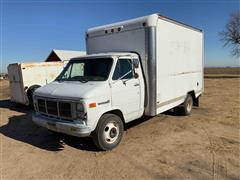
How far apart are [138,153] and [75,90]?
208 cm

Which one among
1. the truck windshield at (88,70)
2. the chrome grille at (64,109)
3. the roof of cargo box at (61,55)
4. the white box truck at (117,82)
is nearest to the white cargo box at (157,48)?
the white box truck at (117,82)

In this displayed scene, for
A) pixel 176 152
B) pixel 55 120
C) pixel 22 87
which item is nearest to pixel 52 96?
pixel 55 120

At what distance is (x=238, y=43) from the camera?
103 ft

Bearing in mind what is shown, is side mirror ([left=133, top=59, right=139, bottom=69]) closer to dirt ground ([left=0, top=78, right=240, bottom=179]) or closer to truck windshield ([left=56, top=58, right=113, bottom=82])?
truck windshield ([left=56, top=58, right=113, bottom=82])

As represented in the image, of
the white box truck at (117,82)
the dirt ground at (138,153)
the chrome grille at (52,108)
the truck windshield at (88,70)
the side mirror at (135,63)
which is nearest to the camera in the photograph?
the dirt ground at (138,153)

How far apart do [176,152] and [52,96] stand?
3.21 metres

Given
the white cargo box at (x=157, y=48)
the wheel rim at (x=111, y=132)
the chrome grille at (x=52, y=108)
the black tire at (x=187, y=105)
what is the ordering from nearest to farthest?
the chrome grille at (x=52, y=108) < the wheel rim at (x=111, y=132) < the white cargo box at (x=157, y=48) < the black tire at (x=187, y=105)

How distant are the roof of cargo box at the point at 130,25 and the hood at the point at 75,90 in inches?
82.2

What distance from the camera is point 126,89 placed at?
5.35 m

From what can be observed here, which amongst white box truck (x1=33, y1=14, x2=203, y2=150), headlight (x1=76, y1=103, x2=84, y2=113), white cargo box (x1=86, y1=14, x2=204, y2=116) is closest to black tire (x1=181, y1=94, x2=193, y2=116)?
white cargo box (x1=86, y1=14, x2=204, y2=116)

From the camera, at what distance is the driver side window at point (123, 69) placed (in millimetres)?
5250

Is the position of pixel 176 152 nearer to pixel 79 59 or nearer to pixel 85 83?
pixel 85 83

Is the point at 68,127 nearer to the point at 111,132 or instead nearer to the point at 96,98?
the point at 96,98

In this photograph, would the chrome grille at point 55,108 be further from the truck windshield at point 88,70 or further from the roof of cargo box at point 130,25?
the roof of cargo box at point 130,25
